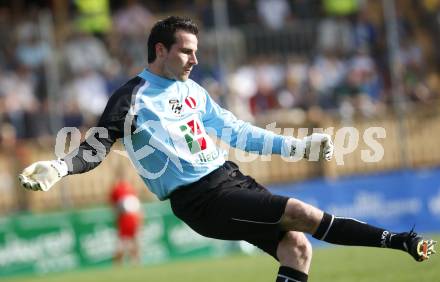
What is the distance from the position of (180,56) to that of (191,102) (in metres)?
0.37

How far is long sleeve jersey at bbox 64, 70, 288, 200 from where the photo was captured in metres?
6.93

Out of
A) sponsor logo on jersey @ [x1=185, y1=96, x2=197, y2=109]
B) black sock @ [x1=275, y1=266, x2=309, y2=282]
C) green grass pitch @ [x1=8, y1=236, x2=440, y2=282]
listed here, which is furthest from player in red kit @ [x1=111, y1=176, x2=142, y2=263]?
black sock @ [x1=275, y1=266, x2=309, y2=282]

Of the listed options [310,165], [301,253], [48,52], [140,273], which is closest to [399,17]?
[310,165]

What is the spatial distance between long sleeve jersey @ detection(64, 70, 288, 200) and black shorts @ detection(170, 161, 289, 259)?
91 millimetres

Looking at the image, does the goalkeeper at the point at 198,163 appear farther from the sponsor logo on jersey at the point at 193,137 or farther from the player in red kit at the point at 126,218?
the player in red kit at the point at 126,218

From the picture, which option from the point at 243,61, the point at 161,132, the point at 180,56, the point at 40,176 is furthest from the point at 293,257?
the point at 243,61

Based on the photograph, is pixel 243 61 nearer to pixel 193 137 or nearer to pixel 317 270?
pixel 317 270

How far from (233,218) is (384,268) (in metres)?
4.93

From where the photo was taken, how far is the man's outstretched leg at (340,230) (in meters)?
6.83

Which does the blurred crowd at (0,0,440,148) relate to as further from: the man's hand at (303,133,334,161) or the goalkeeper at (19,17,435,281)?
the man's hand at (303,133,334,161)

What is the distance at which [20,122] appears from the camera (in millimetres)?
17297

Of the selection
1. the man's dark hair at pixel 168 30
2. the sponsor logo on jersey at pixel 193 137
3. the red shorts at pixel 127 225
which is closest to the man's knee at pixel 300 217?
the sponsor logo on jersey at pixel 193 137

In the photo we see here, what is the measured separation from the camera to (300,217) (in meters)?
6.86

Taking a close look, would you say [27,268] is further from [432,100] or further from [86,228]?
[432,100]
